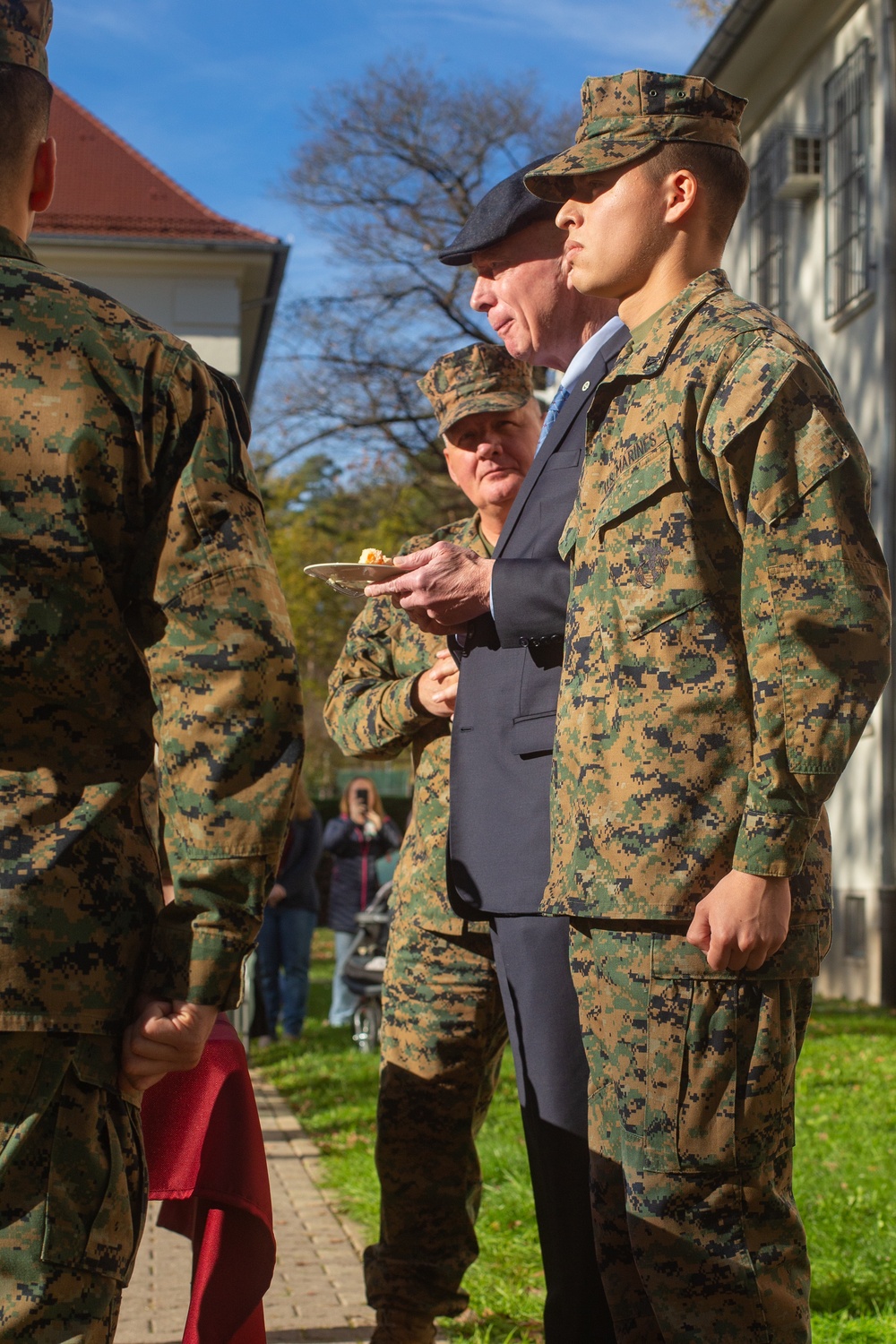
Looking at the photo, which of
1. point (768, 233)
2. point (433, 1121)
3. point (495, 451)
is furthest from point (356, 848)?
point (433, 1121)

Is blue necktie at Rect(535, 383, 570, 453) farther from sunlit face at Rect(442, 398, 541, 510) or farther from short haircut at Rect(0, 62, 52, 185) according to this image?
short haircut at Rect(0, 62, 52, 185)

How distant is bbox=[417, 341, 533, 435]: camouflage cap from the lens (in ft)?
13.3

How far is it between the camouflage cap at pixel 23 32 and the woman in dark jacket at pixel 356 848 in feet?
39.3

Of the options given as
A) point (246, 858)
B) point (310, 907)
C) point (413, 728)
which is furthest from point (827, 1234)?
point (310, 907)

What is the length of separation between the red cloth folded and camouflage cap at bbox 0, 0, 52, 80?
1591mm

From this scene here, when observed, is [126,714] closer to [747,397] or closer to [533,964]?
[747,397]

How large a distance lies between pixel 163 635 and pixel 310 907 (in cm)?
1137

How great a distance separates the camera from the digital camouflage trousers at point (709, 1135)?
7.47ft

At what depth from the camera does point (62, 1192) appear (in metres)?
1.79

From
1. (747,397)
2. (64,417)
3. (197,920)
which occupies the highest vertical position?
(747,397)

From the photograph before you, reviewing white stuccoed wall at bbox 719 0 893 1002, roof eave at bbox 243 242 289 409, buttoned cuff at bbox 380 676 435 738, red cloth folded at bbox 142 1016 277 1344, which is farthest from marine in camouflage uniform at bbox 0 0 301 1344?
roof eave at bbox 243 242 289 409

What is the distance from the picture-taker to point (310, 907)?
519 inches

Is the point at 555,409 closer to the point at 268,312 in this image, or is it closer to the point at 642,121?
the point at 642,121

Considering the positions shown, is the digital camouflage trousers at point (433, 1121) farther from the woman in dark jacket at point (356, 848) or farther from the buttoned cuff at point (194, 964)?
the woman in dark jacket at point (356, 848)
